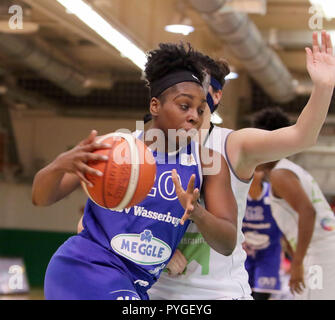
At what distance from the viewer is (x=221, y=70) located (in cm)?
334

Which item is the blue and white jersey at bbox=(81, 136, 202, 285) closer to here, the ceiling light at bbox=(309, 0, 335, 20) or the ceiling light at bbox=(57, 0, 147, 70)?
the ceiling light at bbox=(57, 0, 147, 70)

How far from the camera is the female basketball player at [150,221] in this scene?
2.55 m

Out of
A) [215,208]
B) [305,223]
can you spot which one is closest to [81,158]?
[215,208]

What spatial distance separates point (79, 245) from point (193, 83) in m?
0.81

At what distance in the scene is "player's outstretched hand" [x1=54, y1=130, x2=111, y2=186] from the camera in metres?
2.30

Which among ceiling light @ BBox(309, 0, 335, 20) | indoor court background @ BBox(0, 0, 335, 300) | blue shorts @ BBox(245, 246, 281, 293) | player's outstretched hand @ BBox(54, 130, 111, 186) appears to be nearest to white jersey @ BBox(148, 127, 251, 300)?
player's outstretched hand @ BBox(54, 130, 111, 186)

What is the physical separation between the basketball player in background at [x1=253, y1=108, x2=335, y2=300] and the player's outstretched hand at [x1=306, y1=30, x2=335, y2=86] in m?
2.20

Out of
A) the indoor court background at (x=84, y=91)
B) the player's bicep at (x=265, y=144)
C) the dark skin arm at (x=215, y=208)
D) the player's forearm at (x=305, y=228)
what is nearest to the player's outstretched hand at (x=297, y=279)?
the player's forearm at (x=305, y=228)

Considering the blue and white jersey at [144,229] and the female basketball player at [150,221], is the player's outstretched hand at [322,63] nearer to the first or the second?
the female basketball player at [150,221]

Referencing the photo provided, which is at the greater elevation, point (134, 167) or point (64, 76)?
point (64, 76)

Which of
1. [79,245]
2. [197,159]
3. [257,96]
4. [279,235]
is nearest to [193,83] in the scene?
[197,159]

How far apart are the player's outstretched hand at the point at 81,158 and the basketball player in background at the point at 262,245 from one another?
3.87 meters

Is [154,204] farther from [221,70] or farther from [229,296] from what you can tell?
[221,70]
